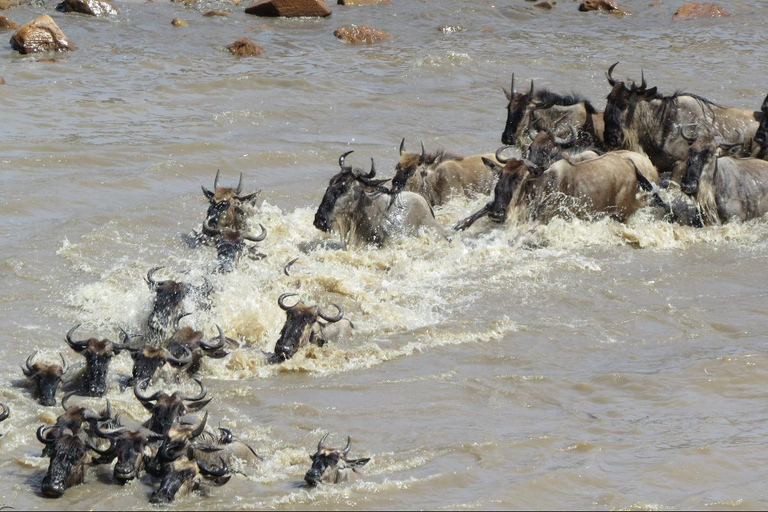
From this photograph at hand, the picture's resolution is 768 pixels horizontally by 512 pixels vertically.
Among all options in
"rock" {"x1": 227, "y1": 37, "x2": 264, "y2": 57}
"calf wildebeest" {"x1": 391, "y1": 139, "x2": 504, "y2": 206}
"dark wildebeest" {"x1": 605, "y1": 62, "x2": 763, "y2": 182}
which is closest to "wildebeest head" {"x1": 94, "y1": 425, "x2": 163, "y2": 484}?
"calf wildebeest" {"x1": 391, "y1": 139, "x2": 504, "y2": 206}

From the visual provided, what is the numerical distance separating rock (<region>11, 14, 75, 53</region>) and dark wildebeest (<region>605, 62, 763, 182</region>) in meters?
12.8

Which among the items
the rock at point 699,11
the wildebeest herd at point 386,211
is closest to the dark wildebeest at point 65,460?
the wildebeest herd at point 386,211

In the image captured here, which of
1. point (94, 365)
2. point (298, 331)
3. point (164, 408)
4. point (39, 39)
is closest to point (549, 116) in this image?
point (298, 331)

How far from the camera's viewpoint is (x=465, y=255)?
12.1m

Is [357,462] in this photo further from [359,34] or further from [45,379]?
[359,34]

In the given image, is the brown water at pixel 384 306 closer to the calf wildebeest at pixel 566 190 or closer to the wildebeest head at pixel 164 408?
the calf wildebeest at pixel 566 190

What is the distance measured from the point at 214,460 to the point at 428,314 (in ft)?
11.8

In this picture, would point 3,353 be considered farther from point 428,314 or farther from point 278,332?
point 428,314

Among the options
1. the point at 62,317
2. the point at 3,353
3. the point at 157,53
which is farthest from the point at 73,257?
the point at 157,53

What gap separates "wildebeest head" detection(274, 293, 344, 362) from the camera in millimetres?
9297

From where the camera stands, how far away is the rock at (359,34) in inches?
1022

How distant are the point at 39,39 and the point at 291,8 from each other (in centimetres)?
722

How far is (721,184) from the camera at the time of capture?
1330 cm

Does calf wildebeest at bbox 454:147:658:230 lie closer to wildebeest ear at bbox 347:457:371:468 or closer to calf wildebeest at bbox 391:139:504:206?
calf wildebeest at bbox 391:139:504:206
